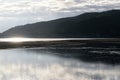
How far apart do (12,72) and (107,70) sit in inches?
358

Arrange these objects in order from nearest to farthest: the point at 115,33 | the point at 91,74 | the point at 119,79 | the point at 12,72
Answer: the point at 119,79
the point at 91,74
the point at 12,72
the point at 115,33

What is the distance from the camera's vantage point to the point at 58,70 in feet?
113

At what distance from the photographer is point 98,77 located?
2930 cm

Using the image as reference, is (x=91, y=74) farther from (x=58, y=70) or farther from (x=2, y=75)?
(x=2, y=75)

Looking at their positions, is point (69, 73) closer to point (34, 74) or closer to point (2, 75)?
point (34, 74)

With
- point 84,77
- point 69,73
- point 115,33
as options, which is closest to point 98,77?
point 84,77

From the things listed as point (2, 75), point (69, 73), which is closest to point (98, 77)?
point (69, 73)

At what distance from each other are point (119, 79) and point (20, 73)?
9.67 metres

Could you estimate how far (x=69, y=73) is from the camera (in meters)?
32.1

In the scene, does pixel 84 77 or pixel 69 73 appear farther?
pixel 69 73

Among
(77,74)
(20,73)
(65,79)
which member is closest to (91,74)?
(77,74)

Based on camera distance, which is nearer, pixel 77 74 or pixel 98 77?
pixel 98 77

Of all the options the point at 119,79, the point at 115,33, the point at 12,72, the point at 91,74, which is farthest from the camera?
the point at 115,33

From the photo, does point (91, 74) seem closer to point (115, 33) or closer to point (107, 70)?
point (107, 70)
